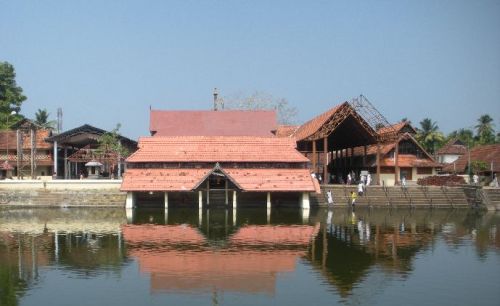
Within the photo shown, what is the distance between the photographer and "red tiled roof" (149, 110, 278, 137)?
42906mm

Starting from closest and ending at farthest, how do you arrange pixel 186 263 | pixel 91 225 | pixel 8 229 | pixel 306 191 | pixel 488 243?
pixel 186 263
pixel 488 243
pixel 8 229
pixel 91 225
pixel 306 191

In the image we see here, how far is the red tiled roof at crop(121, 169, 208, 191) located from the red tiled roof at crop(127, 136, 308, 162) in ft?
2.34

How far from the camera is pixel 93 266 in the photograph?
17.5 metres

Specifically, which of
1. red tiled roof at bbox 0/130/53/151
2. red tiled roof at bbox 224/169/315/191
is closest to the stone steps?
red tiled roof at bbox 224/169/315/191

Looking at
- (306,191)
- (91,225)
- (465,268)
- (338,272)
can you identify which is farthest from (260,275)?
(306,191)

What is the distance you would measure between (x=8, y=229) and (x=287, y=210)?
52.5 feet

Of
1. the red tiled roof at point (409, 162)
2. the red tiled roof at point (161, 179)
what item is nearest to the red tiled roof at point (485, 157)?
the red tiled roof at point (409, 162)

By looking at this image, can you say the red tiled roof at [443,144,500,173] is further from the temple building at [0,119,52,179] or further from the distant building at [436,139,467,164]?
the temple building at [0,119,52,179]

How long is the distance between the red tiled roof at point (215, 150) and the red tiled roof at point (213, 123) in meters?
6.84

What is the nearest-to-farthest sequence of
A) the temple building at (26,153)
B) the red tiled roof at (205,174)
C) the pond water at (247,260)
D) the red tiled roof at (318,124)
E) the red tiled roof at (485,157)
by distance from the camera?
1. the pond water at (247,260)
2. the red tiled roof at (205,174)
3. the red tiled roof at (318,124)
4. the red tiled roof at (485,157)
5. the temple building at (26,153)

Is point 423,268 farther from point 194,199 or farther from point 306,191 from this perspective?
point 194,199

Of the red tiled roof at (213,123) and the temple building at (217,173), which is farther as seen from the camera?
the red tiled roof at (213,123)

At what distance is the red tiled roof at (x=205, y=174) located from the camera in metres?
32.2

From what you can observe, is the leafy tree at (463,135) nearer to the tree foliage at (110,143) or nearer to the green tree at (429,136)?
the green tree at (429,136)
